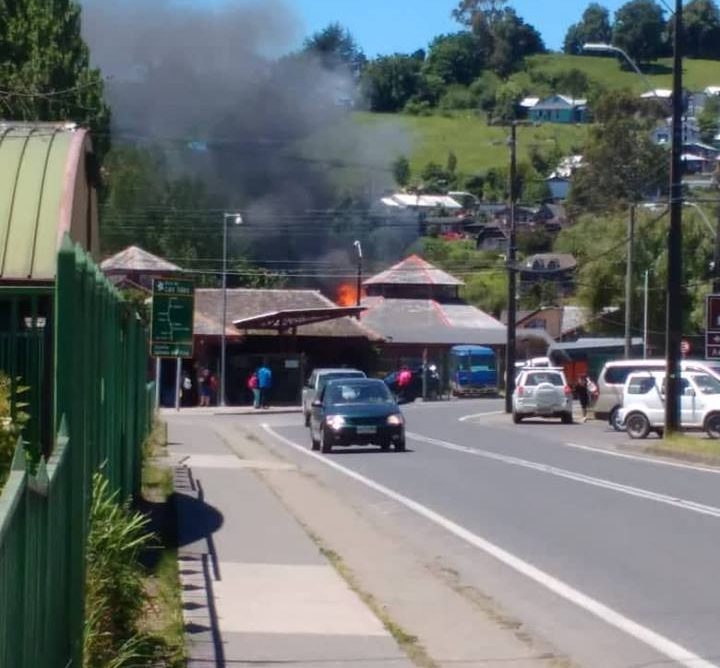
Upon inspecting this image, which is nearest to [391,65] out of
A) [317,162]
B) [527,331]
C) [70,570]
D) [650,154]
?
[650,154]

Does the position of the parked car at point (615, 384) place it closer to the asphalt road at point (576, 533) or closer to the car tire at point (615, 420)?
the car tire at point (615, 420)

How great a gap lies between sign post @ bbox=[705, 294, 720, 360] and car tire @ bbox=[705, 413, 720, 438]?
6.46m

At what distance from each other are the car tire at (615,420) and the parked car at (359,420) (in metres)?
10.7

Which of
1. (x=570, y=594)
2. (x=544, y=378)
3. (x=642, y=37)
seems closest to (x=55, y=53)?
(x=544, y=378)

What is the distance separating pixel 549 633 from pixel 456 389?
70.6m

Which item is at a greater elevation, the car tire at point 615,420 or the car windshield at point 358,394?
the car windshield at point 358,394

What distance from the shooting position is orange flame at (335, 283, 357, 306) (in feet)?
295

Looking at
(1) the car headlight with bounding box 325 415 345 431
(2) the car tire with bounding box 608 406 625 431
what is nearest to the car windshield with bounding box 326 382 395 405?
(1) the car headlight with bounding box 325 415 345 431

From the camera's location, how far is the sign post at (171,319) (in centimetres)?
2931

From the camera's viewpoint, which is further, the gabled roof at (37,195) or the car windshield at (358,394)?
the car windshield at (358,394)

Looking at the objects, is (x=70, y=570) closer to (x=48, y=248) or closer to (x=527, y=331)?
(x=48, y=248)

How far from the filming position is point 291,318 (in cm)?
6662

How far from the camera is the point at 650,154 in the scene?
109875 millimetres

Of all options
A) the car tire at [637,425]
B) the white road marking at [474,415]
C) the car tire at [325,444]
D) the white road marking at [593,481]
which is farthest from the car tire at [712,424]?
the white road marking at [474,415]
